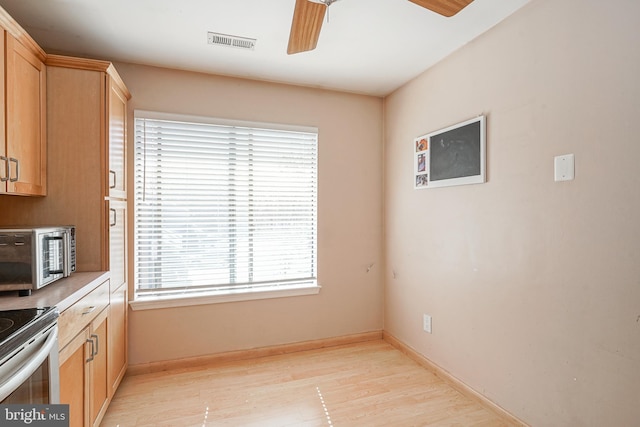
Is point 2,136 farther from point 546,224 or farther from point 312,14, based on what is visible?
point 546,224

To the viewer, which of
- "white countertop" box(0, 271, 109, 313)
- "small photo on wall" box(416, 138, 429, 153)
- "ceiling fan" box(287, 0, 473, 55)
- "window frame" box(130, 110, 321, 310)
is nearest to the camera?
"white countertop" box(0, 271, 109, 313)

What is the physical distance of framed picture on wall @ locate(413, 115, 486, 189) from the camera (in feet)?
7.18

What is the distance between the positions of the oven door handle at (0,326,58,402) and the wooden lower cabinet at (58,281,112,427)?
14cm

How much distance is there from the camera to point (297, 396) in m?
2.28

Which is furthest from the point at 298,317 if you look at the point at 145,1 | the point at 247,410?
the point at 145,1

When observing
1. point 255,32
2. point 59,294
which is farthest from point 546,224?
point 59,294

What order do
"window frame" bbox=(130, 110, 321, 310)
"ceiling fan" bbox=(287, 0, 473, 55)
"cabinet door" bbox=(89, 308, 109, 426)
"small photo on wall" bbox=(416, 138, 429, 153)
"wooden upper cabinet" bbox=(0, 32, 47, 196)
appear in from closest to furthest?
"ceiling fan" bbox=(287, 0, 473, 55), "wooden upper cabinet" bbox=(0, 32, 47, 196), "cabinet door" bbox=(89, 308, 109, 426), "window frame" bbox=(130, 110, 321, 310), "small photo on wall" bbox=(416, 138, 429, 153)

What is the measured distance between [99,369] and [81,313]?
49 cm

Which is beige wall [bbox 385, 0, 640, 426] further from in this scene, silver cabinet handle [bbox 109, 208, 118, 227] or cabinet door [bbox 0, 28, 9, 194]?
cabinet door [bbox 0, 28, 9, 194]

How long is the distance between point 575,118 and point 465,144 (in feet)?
2.33

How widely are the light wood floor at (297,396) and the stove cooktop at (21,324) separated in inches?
44.6

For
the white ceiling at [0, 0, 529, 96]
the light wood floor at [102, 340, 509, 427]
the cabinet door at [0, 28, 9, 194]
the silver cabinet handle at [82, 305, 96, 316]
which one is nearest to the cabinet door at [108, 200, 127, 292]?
the silver cabinet handle at [82, 305, 96, 316]

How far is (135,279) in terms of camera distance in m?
2.58

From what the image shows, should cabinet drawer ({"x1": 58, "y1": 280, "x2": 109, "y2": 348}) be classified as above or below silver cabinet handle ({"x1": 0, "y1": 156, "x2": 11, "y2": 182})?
below
